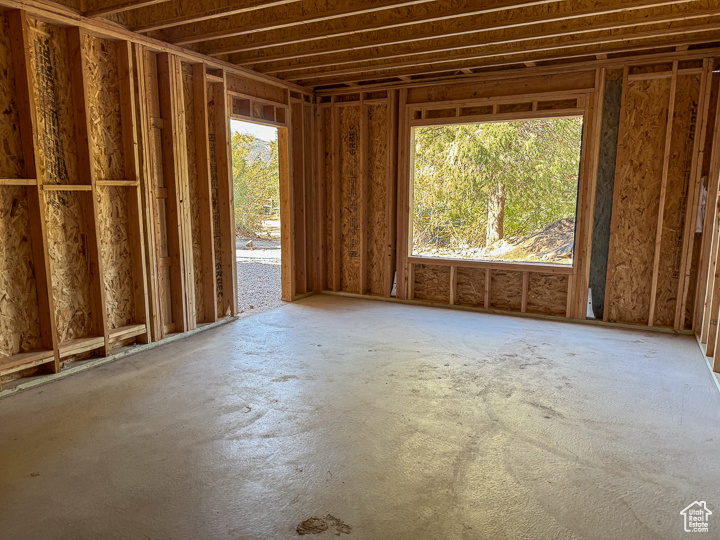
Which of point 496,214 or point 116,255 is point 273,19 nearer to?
point 116,255

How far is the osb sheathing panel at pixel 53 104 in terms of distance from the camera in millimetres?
4227

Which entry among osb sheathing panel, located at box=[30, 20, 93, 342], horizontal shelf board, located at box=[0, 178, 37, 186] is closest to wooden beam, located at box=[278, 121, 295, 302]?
osb sheathing panel, located at box=[30, 20, 93, 342]

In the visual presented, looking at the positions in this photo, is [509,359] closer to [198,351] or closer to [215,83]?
[198,351]

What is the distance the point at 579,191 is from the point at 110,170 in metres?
5.95

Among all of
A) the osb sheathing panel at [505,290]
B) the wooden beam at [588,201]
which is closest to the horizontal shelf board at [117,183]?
the osb sheathing panel at [505,290]

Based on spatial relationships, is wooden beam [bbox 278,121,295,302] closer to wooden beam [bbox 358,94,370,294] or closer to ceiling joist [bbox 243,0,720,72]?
wooden beam [bbox 358,94,370,294]

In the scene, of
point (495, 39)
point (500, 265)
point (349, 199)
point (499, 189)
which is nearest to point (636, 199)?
point (500, 265)

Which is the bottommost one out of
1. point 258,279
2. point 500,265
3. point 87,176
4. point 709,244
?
point 258,279

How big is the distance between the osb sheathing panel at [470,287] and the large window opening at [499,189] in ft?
19.1

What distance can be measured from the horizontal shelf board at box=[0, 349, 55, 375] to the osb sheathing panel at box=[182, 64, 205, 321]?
1.98 meters

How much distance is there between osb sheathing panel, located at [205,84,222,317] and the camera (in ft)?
19.9

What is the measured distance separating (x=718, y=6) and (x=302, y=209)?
5826 mm

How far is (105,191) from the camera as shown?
4906 millimetres

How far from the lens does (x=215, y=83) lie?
602 cm
